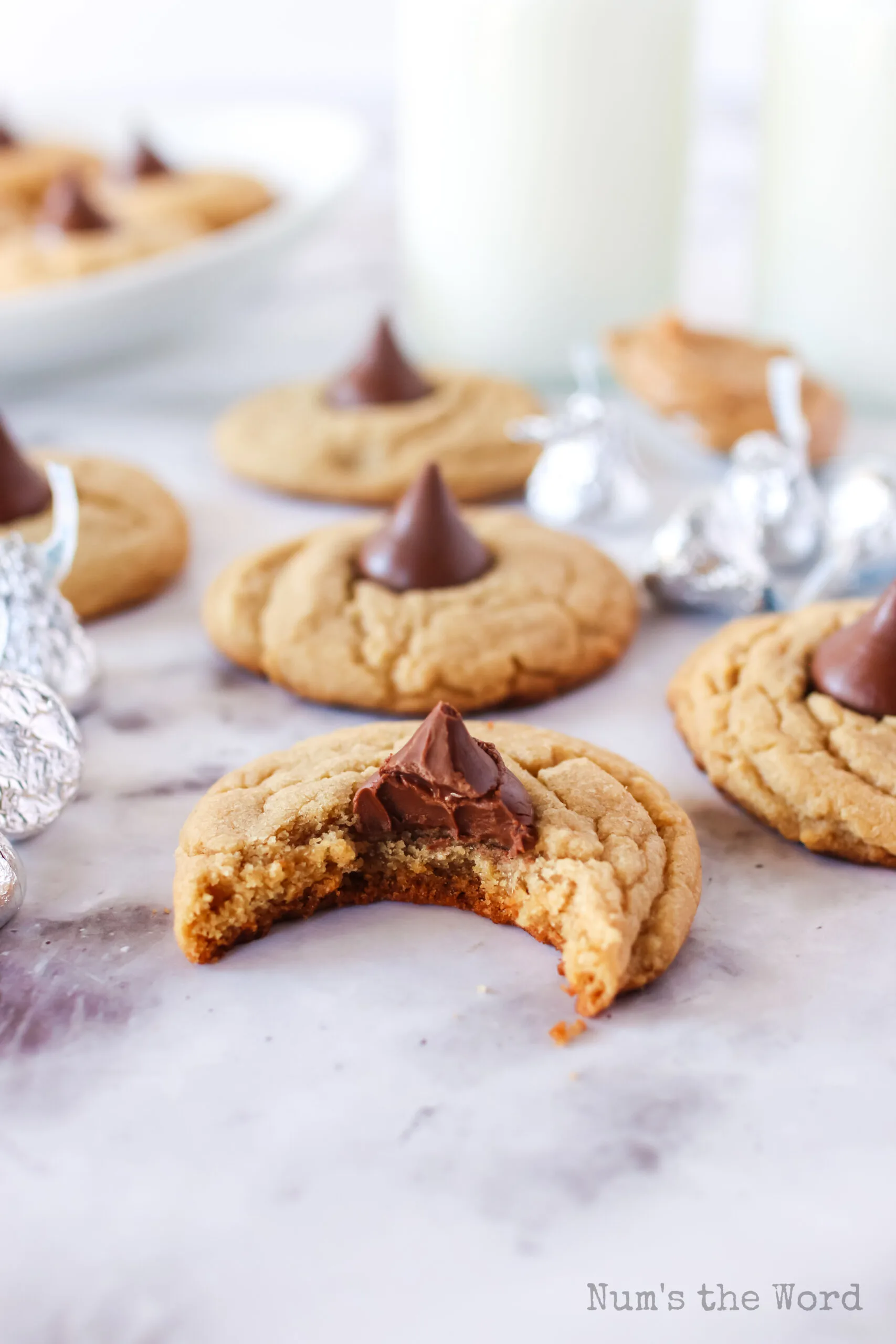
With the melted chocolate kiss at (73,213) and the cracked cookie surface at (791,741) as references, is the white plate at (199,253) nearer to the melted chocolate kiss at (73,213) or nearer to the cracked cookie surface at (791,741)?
the melted chocolate kiss at (73,213)

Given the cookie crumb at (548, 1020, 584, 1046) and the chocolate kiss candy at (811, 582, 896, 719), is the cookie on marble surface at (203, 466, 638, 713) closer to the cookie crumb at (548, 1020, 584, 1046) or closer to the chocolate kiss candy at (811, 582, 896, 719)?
the chocolate kiss candy at (811, 582, 896, 719)

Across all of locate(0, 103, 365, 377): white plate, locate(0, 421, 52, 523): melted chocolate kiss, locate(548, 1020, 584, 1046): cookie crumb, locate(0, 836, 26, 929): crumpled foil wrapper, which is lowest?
locate(548, 1020, 584, 1046): cookie crumb

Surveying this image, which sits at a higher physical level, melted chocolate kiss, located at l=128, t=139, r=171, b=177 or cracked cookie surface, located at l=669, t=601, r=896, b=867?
melted chocolate kiss, located at l=128, t=139, r=171, b=177

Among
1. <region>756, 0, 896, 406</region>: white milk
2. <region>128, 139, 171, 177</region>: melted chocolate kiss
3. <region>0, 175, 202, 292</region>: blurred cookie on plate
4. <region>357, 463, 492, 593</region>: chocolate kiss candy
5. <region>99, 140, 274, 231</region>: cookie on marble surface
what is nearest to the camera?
<region>357, 463, 492, 593</region>: chocolate kiss candy

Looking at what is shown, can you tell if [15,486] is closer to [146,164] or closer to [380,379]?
[380,379]

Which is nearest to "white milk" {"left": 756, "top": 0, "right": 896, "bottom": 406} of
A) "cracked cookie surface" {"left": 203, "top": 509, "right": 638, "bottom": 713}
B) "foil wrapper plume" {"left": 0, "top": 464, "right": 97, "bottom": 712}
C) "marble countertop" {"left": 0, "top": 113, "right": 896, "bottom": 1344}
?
"cracked cookie surface" {"left": 203, "top": 509, "right": 638, "bottom": 713}

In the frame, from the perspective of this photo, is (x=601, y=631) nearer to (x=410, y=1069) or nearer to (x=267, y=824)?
(x=267, y=824)

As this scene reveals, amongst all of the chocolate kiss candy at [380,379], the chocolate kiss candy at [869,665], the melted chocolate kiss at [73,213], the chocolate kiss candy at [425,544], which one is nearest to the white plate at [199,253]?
the melted chocolate kiss at [73,213]

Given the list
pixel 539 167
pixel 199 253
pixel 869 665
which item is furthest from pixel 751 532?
pixel 199 253
